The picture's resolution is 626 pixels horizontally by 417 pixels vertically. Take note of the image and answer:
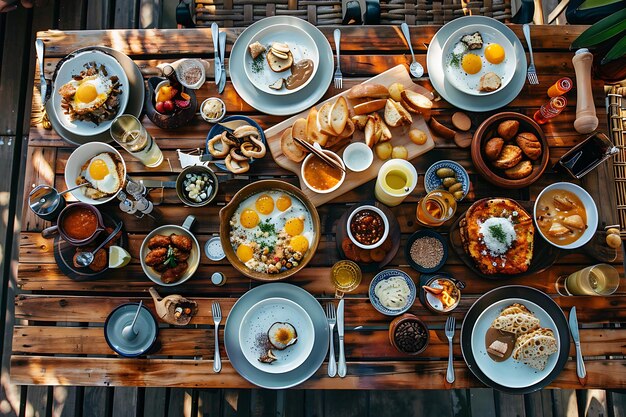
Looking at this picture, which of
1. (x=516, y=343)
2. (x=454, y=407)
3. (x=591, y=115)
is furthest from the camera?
(x=454, y=407)

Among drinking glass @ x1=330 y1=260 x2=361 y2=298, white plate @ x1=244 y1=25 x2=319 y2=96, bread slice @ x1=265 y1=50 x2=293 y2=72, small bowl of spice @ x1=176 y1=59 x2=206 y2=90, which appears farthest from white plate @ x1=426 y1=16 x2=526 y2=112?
small bowl of spice @ x1=176 y1=59 x2=206 y2=90

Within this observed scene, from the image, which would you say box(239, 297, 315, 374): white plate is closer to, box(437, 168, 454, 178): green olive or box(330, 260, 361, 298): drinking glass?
box(330, 260, 361, 298): drinking glass

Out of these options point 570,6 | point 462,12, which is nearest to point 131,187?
point 462,12

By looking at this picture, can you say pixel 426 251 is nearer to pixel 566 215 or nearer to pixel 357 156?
pixel 357 156

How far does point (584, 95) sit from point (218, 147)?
2087 millimetres

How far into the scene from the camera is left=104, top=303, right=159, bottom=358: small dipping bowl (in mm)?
2387

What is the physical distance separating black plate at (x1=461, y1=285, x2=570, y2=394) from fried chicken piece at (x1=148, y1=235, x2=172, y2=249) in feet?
5.36

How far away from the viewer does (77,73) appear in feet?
8.63

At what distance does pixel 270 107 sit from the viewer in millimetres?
2637

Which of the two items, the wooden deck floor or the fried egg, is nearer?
the fried egg

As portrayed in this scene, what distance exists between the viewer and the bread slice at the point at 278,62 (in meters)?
2.62

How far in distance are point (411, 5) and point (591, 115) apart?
4.76 feet

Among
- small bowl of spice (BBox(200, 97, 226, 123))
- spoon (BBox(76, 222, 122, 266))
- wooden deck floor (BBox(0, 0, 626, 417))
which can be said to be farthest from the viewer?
wooden deck floor (BBox(0, 0, 626, 417))

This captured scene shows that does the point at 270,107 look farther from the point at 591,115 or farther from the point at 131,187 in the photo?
the point at 591,115
